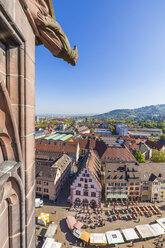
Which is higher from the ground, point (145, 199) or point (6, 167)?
point (6, 167)

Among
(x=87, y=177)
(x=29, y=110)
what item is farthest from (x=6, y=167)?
(x=87, y=177)

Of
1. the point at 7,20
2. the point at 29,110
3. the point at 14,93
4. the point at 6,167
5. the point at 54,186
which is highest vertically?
the point at 7,20

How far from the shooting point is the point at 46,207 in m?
33.5

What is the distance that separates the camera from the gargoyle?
14.1 feet

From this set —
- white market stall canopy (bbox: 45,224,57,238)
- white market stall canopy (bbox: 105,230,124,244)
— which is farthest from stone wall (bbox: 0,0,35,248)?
white market stall canopy (bbox: 105,230,124,244)

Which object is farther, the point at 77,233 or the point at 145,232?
the point at 145,232

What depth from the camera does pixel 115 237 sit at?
24.4 metres

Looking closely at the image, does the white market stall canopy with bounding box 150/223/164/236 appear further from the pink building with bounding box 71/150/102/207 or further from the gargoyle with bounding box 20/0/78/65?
the gargoyle with bounding box 20/0/78/65

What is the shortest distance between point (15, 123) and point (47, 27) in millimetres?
3615

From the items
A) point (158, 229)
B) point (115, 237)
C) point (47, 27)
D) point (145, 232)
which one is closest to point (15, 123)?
point (47, 27)

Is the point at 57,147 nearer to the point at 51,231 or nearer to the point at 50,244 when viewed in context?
the point at 51,231

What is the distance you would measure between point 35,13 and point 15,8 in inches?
36.1

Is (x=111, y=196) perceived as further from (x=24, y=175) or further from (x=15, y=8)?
(x=15, y=8)

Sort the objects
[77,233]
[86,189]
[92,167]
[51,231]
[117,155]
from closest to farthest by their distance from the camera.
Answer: [77,233], [51,231], [86,189], [92,167], [117,155]
